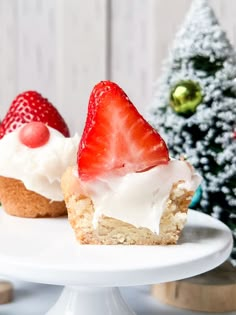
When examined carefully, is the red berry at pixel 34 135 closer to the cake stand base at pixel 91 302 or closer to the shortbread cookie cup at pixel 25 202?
the shortbread cookie cup at pixel 25 202

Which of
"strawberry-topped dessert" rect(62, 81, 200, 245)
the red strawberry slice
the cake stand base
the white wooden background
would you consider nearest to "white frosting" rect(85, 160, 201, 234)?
"strawberry-topped dessert" rect(62, 81, 200, 245)

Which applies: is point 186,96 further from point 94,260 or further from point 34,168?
point 94,260

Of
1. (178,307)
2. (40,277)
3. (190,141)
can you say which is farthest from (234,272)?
(40,277)

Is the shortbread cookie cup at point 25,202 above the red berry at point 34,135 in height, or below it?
below

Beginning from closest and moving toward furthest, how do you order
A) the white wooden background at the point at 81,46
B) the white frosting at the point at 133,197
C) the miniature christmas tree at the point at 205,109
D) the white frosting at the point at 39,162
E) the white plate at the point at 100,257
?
the white plate at the point at 100,257
the white frosting at the point at 133,197
the white frosting at the point at 39,162
the miniature christmas tree at the point at 205,109
the white wooden background at the point at 81,46

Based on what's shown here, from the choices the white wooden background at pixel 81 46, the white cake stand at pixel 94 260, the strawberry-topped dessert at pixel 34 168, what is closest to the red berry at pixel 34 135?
the strawberry-topped dessert at pixel 34 168

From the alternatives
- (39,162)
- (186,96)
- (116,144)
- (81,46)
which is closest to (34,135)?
(39,162)
